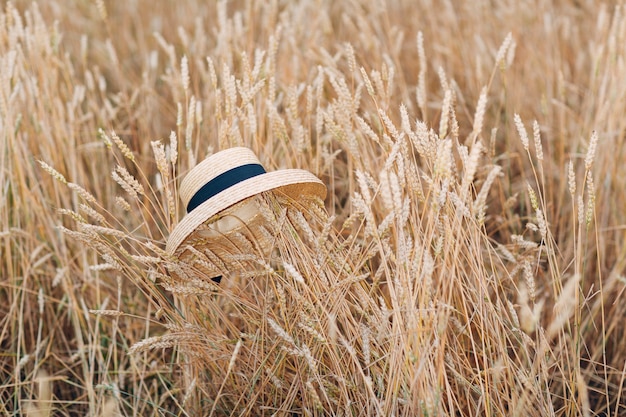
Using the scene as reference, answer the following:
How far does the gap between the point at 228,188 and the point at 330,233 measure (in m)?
0.25

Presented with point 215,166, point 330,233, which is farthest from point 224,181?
point 330,233

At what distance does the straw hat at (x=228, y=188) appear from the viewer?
101cm

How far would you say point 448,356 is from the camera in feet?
3.51

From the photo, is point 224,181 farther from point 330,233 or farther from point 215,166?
point 330,233

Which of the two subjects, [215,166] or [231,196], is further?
[215,166]

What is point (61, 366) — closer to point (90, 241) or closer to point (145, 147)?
point (90, 241)

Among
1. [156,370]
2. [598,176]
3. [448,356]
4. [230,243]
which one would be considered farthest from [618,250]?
[156,370]

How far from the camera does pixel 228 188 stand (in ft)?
3.35

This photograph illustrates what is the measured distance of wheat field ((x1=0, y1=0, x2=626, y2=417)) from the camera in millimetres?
1021

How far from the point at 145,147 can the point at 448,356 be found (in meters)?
1.05

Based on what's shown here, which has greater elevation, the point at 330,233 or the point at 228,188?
the point at 228,188

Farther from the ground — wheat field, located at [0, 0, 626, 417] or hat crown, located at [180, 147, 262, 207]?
hat crown, located at [180, 147, 262, 207]

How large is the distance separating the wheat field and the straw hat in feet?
0.14

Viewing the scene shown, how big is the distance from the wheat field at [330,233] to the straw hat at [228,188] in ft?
0.14
